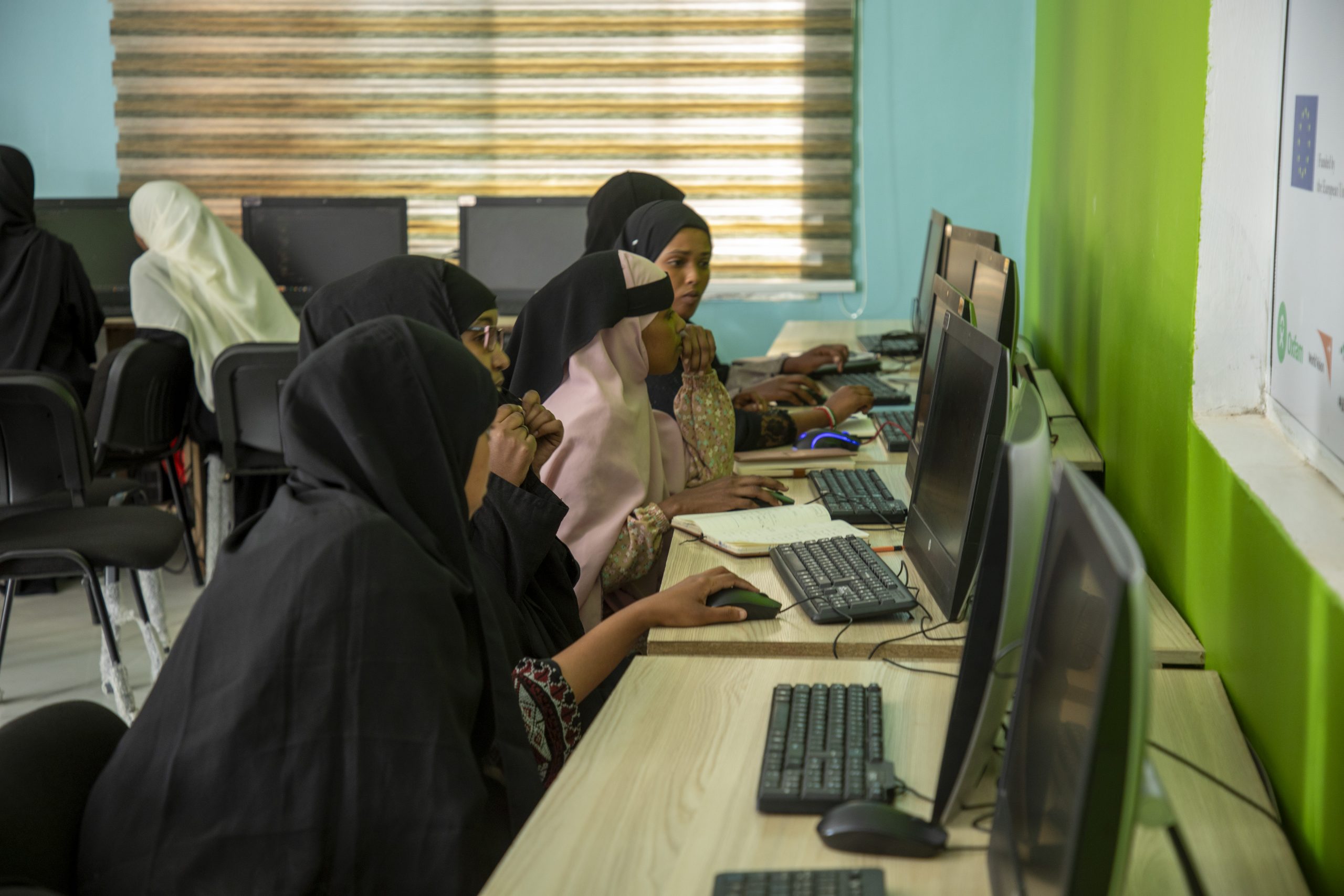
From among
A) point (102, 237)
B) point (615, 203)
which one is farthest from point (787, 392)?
point (102, 237)

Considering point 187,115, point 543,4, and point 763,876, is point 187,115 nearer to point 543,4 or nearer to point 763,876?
point 543,4

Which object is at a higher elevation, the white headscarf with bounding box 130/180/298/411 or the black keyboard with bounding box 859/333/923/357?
the white headscarf with bounding box 130/180/298/411

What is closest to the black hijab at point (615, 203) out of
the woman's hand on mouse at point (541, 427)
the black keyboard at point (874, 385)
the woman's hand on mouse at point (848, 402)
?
the black keyboard at point (874, 385)

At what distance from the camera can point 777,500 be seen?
227 cm

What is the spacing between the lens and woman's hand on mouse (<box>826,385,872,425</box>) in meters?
2.92

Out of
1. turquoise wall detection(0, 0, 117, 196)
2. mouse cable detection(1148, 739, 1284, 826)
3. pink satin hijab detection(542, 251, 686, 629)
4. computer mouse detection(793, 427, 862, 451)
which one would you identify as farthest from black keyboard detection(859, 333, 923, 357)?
turquoise wall detection(0, 0, 117, 196)

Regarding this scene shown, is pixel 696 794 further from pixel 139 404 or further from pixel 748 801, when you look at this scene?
pixel 139 404

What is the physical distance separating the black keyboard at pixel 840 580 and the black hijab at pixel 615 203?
1890mm

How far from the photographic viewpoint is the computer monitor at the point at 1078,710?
0.62 meters

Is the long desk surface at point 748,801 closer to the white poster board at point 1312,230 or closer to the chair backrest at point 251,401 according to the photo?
the white poster board at point 1312,230

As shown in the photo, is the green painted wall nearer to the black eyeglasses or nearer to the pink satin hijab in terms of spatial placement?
the pink satin hijab

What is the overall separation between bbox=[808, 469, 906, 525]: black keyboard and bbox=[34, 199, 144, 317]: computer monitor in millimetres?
3661

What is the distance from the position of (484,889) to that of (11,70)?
18.2 ft

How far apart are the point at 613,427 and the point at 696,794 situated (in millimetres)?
1124
